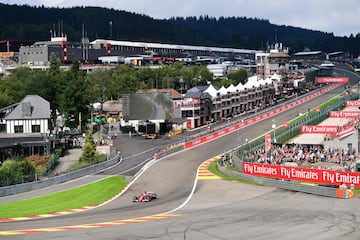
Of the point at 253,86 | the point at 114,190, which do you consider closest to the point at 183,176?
the point at 114,190

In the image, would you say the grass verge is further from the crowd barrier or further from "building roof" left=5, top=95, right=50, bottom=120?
"building roof" left=5, top=95, right=50, bottom=120

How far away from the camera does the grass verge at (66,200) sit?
1848 inches

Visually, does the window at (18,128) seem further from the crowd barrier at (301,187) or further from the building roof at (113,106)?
the crowd barrier at (301,187)

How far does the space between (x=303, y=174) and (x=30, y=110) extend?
5293 centimetres

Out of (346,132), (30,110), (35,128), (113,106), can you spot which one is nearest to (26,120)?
(30,110)

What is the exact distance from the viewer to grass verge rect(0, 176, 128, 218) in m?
46.9

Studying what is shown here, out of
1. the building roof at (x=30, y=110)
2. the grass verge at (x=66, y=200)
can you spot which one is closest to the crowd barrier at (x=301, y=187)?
the grass verge at (x=66, y=200)

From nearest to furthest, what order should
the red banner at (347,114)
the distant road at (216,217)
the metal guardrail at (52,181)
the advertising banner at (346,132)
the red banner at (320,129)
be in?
the distant road at (216,217), the metal guardrail at (52,181), the advertising banner at (346,132), the red banner at (320,129), the red banner at (347,114)

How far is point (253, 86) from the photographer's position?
502ft

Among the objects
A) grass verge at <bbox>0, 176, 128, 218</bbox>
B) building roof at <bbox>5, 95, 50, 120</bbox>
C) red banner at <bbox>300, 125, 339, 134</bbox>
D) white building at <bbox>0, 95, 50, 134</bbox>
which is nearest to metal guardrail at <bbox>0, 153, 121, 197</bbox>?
grass verge at <bbox>0, 176, 128, 218</bbox>

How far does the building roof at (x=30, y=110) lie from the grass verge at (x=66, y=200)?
34.5 m

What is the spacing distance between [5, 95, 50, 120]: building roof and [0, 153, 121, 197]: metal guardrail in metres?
23.4

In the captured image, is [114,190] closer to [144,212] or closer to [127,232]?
[144,212]

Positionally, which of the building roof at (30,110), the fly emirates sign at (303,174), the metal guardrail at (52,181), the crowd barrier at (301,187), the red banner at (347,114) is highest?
the building roof at (30,110)
